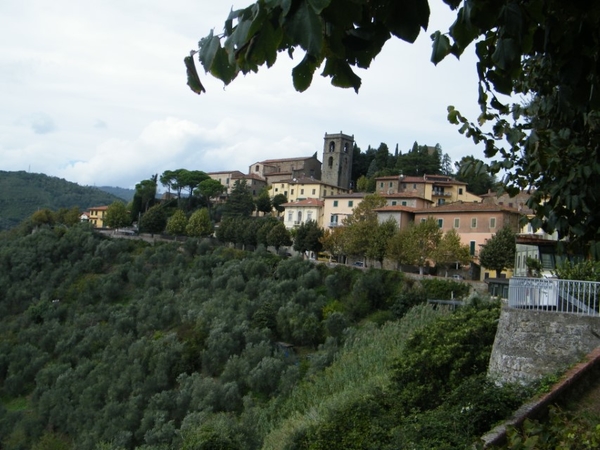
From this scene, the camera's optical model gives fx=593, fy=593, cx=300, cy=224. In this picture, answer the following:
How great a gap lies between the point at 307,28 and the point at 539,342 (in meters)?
9.16

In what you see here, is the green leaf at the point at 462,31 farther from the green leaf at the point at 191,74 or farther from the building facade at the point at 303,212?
the building facade at the point at 303,212

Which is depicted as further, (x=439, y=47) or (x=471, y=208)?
(x=471, y=208)

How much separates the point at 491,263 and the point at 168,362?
18790 mm

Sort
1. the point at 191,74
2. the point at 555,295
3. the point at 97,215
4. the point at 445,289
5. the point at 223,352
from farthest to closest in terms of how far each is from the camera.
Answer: the point at 97,215 < the point at 445,289 < the point at 223,352 < the point at 555,295 < the point at 191,74

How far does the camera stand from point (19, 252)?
170ft

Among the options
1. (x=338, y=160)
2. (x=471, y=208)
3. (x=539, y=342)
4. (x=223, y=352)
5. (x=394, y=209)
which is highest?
(x=338, y=160)

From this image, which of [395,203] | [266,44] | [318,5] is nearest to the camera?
[318,5]

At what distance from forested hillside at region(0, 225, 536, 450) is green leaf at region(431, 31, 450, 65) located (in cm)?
614

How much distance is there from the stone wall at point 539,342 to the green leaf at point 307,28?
8.69 meters

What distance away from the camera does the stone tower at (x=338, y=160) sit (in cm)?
7362

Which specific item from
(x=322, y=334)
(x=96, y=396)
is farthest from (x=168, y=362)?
(x=322, y=334)

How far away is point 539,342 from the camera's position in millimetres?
9461

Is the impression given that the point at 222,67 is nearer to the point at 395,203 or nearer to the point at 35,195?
the point at 395,203

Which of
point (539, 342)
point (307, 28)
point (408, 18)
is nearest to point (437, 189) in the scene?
point (539, 342)
